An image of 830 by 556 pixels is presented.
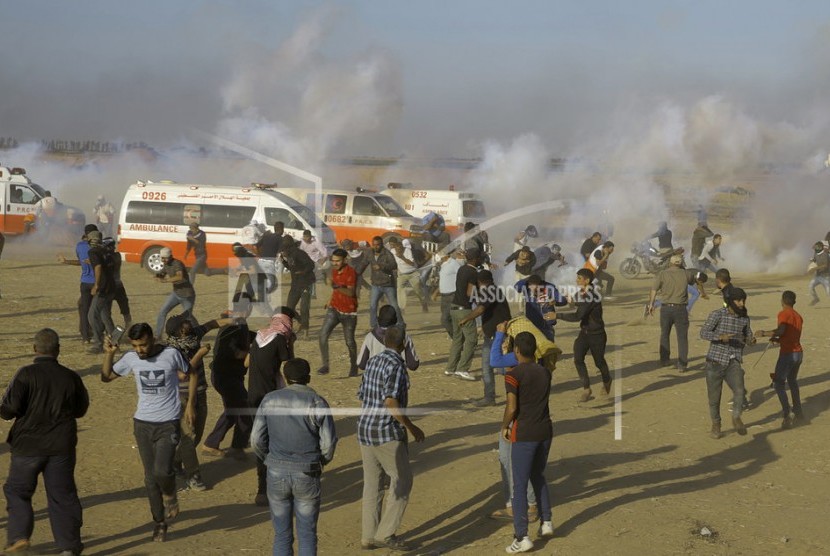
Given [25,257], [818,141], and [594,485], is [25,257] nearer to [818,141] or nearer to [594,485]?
[594,485]

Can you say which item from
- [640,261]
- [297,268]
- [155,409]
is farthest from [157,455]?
[640,261]

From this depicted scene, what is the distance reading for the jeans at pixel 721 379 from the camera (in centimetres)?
1127

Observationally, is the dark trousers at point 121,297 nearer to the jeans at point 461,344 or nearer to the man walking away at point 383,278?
the man walking away at point 383,278

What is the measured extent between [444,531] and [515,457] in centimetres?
122

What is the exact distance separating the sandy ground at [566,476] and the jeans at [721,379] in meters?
0.42

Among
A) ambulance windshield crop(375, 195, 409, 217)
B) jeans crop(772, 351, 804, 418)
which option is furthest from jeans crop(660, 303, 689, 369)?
ambulance windshield crop(375, 195, 409, 217)

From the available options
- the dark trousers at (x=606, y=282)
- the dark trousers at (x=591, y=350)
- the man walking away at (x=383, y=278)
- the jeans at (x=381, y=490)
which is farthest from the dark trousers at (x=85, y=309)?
the dark trousers at (x=606, y=282)

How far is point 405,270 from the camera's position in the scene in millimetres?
18875

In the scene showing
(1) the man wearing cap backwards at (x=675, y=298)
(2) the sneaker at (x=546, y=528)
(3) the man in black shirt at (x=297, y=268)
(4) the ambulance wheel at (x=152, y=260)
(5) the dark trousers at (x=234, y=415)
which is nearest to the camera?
(2) the sneaker at (x=546, y=528)

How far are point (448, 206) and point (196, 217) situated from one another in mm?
8167

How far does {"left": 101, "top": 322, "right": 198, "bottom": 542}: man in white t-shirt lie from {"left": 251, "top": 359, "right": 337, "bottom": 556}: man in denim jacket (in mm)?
1236

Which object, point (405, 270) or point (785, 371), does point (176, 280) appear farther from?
point (785, 371)

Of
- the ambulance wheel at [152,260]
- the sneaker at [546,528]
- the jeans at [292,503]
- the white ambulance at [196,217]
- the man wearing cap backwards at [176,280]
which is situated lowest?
the sneaker at [546,528]

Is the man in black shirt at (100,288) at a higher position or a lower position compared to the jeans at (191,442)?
higher
